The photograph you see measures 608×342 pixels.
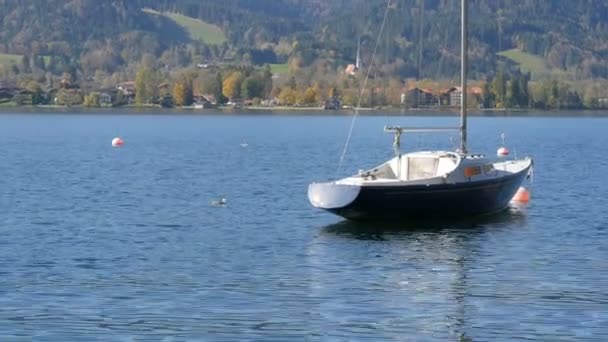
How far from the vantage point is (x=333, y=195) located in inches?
1957

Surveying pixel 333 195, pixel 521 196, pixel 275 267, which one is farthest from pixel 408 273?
pixel 521 196

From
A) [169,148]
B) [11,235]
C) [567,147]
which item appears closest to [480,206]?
[11,235]

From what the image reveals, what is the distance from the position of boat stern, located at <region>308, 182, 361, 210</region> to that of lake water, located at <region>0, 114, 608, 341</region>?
108cm

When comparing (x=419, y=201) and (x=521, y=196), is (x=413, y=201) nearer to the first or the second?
(x=419, y=201)

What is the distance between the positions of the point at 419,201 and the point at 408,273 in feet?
33.8

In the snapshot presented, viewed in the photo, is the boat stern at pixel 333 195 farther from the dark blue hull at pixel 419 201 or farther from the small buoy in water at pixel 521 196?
the small buoy in water at pixel 521 196

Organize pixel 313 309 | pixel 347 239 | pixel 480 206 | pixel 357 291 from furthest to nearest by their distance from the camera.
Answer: pixel 480 206 → pixel 347 239 → pixel 357 291 → pixel 313 309

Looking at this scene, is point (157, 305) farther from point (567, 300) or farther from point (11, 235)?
point (11, 235)

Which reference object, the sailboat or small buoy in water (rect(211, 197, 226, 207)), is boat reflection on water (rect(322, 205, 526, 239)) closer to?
the sailboat

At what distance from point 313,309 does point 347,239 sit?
13753 millimetres

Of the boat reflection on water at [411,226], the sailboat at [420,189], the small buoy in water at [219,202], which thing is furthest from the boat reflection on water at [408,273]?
the small buoy in water at [219,202]

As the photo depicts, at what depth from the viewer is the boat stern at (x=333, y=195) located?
162 feet

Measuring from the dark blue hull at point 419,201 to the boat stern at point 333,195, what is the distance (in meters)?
0.16

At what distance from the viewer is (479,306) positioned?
3528 cm
